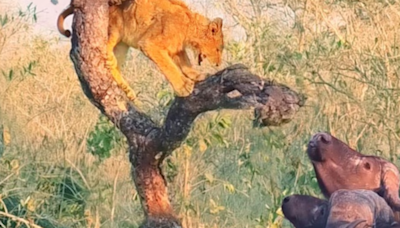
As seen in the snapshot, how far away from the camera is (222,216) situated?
16.9 ft

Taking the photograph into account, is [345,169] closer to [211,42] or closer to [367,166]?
[367,166]

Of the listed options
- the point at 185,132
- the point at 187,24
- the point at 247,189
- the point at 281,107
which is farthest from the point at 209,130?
the point at 247,189

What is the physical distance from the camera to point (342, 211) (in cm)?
202

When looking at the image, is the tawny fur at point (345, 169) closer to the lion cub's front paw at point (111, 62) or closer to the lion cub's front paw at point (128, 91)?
the lion cub's front paw at point (111, 62)

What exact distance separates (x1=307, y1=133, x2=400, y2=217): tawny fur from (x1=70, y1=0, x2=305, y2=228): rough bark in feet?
0.56

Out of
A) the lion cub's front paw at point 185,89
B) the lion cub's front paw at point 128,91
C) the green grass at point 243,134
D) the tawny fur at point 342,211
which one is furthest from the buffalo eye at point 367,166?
the green grass at point 243,134

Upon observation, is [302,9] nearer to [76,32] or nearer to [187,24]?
[187,24]

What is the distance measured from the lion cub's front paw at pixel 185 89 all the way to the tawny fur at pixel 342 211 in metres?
0.72

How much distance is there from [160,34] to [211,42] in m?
0.33

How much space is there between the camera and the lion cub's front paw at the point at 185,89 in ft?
9.45

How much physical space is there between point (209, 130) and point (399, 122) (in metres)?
1.70

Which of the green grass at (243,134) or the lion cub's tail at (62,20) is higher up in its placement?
the lion cub's tail at (62,20)

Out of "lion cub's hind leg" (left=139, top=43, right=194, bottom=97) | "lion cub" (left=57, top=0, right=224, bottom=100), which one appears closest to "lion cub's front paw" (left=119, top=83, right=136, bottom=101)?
"lion cub" (left=57, top=0, right=224, bottom=100)

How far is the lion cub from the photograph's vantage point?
310 centimetres
